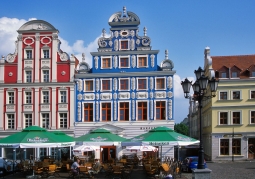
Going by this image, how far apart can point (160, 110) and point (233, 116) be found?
1058 centimetres

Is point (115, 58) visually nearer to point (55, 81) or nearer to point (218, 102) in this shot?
point (55, 81)

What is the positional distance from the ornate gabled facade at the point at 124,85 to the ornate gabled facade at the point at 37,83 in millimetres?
1308

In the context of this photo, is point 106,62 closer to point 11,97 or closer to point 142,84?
point 142,84

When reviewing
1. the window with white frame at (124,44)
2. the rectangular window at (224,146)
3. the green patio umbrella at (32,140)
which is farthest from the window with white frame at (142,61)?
the green patio umbrella at (32,140)

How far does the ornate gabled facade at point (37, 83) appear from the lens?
41594 mm

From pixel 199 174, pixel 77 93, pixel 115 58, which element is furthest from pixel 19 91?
pixel 199 174

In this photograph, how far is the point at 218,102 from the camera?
4734cm

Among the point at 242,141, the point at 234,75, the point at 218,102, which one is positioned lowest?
the point at 242,141

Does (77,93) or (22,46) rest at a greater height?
(22,46)

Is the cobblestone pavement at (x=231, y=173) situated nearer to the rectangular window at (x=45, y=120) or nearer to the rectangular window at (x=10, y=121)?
the rectangular window at (x=45, y=120)

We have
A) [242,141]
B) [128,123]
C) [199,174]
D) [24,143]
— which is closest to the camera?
[199,174]

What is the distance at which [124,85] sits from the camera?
4153 centimetres

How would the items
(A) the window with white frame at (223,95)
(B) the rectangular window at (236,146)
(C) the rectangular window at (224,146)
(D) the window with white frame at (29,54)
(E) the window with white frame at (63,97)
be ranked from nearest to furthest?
1. (E) the window with white frame at (63,97)
2. (D) the window with white frame at (29,54)
3. (B) the rectangular window at (236,146)
4. (C) the rectangular window at (224,146)
5. (A) the window with white frame at (223,95)

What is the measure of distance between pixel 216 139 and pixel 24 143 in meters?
28.2
